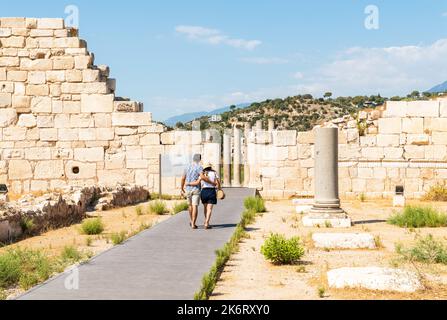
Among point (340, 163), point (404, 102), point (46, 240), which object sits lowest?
point (46, 240)

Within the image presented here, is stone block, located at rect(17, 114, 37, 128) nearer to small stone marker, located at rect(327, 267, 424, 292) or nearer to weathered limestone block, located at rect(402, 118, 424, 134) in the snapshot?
weathered limestone block, located at rect(402, 118, 424, 134)

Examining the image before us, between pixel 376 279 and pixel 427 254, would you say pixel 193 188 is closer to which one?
pixel 427 254

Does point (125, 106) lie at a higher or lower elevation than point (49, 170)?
higher

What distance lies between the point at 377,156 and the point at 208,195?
28.2 feet

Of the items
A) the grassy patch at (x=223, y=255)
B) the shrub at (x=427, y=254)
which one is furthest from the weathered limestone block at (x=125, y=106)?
the shrub at (x=427, y=254)

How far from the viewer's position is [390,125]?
1878 centimetres

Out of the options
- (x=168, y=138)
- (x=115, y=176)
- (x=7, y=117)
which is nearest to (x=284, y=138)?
(x=168, y=138)

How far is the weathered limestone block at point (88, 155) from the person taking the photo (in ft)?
61.4

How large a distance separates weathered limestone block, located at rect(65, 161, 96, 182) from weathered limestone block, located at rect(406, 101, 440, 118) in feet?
31.2

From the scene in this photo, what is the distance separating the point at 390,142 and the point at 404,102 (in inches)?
49.3

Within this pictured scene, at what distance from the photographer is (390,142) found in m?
18.8
